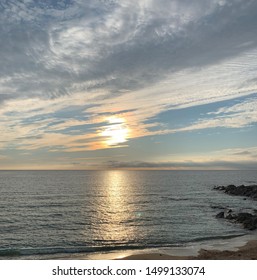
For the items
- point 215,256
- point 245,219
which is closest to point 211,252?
point 215,256

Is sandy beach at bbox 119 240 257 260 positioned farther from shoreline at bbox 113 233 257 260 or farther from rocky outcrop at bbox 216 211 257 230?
rocky outcrop at bbox 216 211 257 230

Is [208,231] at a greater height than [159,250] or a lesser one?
greater

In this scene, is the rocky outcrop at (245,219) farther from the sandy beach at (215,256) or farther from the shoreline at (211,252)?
the sandy beach at (215,256)

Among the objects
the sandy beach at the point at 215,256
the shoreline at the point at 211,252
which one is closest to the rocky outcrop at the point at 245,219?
the shoreline at the point at 211,252

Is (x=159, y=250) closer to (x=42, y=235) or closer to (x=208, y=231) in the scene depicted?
(x=208, y=231)

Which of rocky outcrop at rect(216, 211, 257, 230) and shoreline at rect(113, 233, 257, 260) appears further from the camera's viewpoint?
rocky outcrop at rect(216, 211, 257, 230)

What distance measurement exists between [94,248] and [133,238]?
5809mm

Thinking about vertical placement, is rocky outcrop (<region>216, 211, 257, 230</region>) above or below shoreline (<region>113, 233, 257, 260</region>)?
above

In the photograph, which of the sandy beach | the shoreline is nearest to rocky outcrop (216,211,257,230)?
the shoreline

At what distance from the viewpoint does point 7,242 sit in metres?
35.2

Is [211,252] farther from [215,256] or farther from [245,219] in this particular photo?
[245,219]

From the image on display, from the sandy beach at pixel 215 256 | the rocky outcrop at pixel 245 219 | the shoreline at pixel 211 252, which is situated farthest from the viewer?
the rocky outcrop at pixel 245 219
